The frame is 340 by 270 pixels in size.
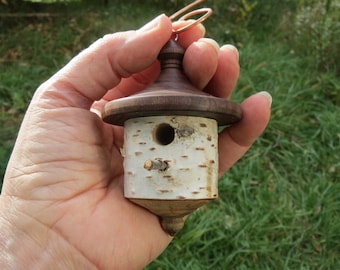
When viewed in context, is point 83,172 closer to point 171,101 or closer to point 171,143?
point 171,143

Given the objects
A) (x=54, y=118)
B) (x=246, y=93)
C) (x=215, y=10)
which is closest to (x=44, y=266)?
(x=54, y=118)

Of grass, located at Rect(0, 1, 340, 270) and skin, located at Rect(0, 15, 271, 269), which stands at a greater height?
skin, located at Rect(0, 15, 271, 269)

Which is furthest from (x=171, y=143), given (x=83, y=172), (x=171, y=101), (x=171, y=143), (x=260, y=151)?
(x=260, y=151)

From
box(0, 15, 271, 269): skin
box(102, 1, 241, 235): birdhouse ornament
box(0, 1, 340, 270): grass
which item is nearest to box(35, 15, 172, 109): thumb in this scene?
box(0, 15, 271, 269): skin

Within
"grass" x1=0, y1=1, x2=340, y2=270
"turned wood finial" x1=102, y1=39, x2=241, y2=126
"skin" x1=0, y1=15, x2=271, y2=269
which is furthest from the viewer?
"grass" x1=0, y1=1, x2=340, y2=270

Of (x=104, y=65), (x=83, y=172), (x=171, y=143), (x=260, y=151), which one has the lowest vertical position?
(x=260, y=151)

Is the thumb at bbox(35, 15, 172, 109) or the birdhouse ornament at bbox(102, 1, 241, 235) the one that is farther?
the thumb at bbox(35, 15, 172, 109)

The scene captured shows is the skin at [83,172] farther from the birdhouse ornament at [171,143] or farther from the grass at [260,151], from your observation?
the grass at [260,151]

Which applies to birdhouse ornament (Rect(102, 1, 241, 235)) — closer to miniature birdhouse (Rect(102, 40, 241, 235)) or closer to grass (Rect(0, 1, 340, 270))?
A: miniature birdhouse (Rect(102, 40, 241, 235))

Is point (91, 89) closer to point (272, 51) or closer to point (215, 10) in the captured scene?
point (272, 51)
